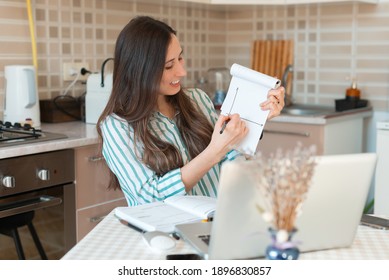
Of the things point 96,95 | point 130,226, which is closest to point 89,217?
point 96,95

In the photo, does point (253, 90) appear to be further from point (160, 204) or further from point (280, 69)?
point (280, 69)

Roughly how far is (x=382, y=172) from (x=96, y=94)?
1369 millimetres

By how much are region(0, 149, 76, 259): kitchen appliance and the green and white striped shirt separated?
53 centimetres

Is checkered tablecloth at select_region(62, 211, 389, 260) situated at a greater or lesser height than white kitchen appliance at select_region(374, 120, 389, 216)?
greater

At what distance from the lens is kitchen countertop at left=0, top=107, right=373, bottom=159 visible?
228cm

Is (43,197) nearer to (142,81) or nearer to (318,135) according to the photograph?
(142,81)

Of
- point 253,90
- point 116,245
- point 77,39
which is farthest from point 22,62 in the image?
point 116,245

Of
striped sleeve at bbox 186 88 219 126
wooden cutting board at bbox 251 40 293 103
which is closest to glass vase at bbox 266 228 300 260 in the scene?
striped sleeve at bbox 186 88 219 126

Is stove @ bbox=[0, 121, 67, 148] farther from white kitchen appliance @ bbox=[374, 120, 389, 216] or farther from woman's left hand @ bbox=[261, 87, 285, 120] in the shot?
white kitchen appliance @ bbox=[374, 120, 389, 216]

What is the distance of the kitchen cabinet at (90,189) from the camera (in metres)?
2.55

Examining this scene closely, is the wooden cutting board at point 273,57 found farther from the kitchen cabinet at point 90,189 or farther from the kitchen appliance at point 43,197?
the kitchen appliance at point 43,197

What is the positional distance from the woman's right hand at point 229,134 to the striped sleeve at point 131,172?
13 cm

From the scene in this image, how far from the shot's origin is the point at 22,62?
286 cm
